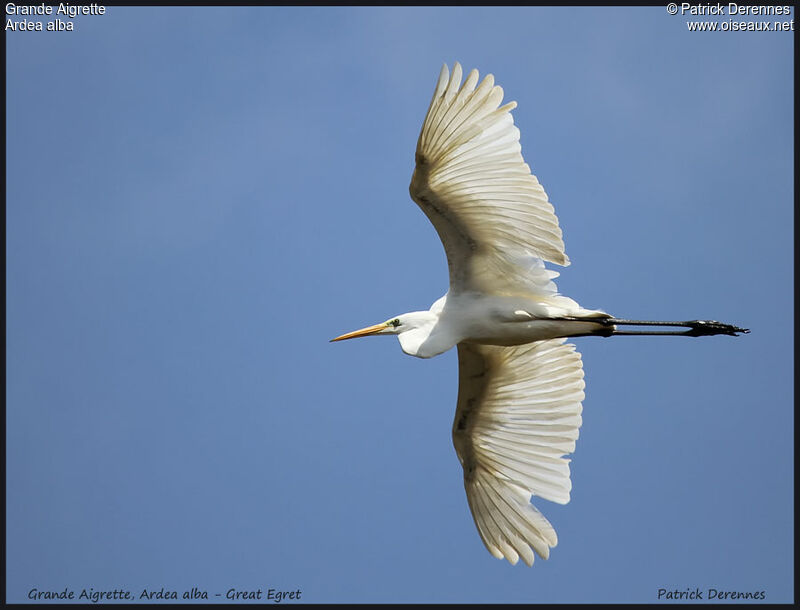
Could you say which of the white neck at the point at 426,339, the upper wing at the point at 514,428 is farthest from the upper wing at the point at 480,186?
the upper wing at the point at 514,428

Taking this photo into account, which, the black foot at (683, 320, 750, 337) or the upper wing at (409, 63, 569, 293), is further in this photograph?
the black foot at (683, 320, 750, 337)

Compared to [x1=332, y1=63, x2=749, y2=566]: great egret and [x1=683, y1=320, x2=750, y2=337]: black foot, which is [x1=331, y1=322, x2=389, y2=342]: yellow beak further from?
[x1=683, y1=320, x2=750, y2=337]: black foot

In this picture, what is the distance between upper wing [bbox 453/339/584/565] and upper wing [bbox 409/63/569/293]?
1.04 meters

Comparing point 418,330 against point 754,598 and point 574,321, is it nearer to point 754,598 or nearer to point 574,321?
point 574,321

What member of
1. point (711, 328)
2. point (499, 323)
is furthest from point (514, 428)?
point (711, 328)

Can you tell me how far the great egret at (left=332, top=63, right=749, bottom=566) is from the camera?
7480 mm

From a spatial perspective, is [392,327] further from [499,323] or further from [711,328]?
[711,328]

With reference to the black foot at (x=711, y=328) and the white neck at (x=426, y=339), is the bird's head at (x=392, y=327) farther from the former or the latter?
the black foot at (x=711, y=328)

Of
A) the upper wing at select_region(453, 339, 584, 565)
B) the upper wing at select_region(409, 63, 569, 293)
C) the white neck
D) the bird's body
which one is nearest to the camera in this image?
the upper wing at select_region(409, 63, 569, 293)

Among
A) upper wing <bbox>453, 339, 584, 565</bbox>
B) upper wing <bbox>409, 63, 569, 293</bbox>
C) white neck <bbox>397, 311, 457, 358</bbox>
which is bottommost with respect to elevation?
upper wing <bbox>453, 339, 584, 565</bbox>

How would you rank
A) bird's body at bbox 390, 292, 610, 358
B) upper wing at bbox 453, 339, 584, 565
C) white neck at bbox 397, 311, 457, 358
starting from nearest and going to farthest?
bird's body at bbox 390, 292, 610, 358, white neck at bbox 397, 311, 457, 358, upper wing at bbox 453, 339, 584, 565

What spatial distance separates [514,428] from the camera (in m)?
8.91

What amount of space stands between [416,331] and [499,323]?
63 centimetres

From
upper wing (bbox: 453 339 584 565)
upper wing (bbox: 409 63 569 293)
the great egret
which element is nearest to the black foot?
the great egret
